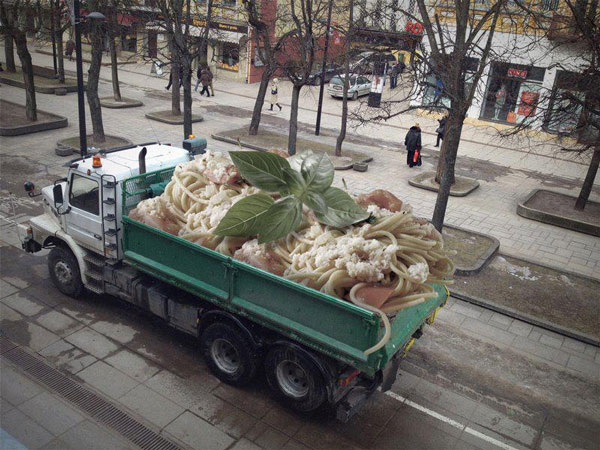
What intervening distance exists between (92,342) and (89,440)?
2.05m

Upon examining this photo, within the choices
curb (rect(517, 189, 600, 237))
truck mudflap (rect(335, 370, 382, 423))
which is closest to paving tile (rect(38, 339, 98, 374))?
truck mudflap (rect(335, 370, 382, 423))

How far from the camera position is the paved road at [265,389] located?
6.63 meters

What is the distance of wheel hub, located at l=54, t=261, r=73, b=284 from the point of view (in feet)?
29.5

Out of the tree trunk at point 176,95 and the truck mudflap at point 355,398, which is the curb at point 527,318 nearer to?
the truck mudflap at point 355,398

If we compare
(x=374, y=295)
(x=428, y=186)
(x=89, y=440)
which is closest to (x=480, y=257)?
(x=428, y=186)

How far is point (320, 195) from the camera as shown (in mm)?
6934

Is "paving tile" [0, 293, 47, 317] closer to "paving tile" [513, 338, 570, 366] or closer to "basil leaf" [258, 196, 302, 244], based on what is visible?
"basil leaf" [258, 196, 302, 244]

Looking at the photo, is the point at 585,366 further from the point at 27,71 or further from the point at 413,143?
the point at 27,71

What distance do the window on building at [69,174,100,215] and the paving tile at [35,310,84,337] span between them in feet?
5.77

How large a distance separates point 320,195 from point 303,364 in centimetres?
207

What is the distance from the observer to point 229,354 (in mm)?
7379

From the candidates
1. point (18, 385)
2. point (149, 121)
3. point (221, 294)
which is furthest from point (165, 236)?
point (149, 121)

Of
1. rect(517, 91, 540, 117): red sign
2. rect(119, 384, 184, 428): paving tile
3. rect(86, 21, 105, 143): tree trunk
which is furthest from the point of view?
rect(86, 21, 105, 143): tree trunk

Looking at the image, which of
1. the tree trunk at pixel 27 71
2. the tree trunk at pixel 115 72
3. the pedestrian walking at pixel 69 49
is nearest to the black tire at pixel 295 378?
the tree trunk at pixel 27 71
